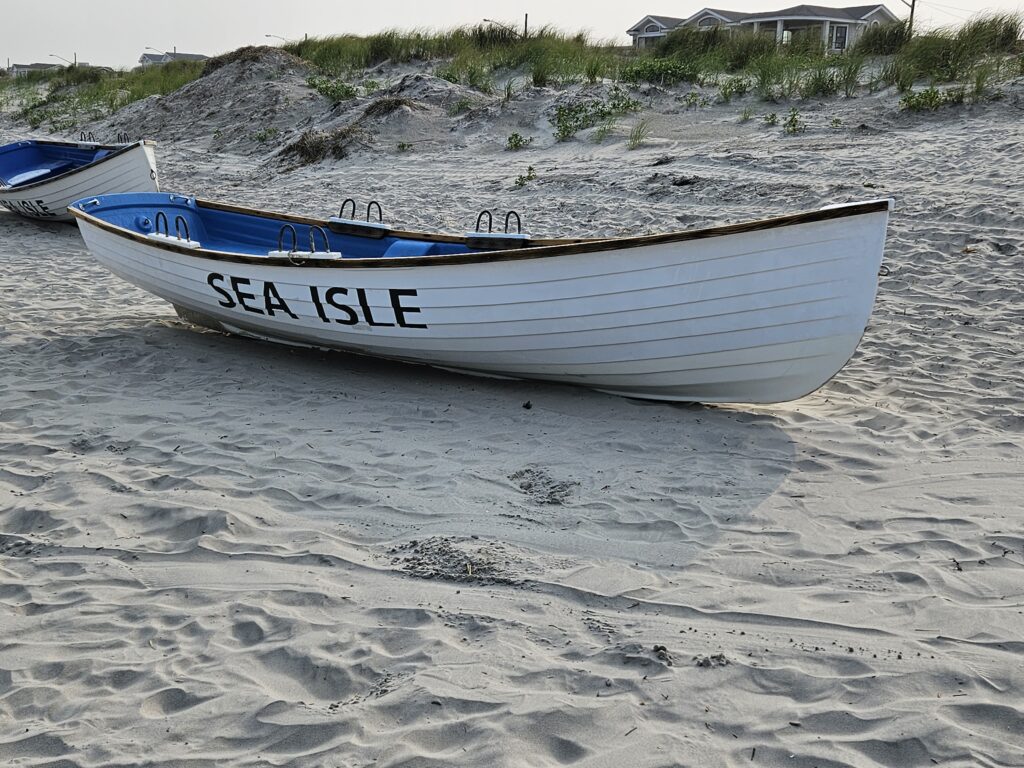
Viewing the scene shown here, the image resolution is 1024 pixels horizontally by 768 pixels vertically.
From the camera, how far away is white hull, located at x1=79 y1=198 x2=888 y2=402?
4512 mm

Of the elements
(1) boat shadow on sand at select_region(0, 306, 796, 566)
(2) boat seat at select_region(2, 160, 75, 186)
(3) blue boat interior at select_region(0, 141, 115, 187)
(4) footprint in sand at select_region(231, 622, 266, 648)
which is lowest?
(1) boat shadow on sand at select_region(0, 306, 796, 566)

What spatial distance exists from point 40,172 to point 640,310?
421 inches

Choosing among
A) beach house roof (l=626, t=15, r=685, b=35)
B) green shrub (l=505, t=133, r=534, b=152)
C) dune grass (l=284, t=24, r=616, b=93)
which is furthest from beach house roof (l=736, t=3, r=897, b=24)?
green shrub (l=505, t=133, r=534, b=152)

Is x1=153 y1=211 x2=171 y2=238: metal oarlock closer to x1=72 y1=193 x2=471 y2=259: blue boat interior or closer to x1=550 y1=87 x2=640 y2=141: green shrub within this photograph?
x1=72 y1=193 x2=471 y2=259: blue boat interior

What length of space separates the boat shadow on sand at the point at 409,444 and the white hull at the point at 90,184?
4.53 meters

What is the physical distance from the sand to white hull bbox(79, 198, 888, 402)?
0.84 feet

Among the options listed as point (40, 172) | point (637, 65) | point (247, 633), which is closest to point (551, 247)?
point (247, 633)

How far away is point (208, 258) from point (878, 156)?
6953mm

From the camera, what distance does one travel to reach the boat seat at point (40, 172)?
40.4 ft

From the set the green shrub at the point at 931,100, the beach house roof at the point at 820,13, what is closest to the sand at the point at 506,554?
the green shrub at the point at 931,100

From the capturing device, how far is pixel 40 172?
41.2ft

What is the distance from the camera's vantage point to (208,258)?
20.0 feet

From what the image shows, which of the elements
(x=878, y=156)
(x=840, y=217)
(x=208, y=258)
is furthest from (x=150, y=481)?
(x=878, y=156)

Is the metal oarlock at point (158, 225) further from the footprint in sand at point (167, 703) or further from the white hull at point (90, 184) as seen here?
the footprint in sand at point (167, 703)
